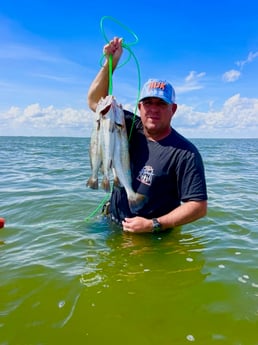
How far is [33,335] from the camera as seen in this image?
348 cm

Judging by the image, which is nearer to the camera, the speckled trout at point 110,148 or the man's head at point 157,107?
the speckled trout at point 110,148

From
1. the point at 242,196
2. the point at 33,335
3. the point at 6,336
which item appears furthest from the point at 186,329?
the point at 242,196

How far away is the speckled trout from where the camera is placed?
450 cm

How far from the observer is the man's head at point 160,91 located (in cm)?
474

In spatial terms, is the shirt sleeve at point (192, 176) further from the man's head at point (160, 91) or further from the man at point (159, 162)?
the man's head at point (160, 91)

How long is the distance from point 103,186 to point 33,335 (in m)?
2.01

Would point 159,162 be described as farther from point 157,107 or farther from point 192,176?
point 157,107

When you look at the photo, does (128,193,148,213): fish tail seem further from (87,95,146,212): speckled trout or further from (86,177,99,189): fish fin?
(86,177,99,189): fish fin

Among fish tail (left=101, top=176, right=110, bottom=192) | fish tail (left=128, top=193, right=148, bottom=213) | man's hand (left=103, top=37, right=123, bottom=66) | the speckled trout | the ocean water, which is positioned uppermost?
man's hand (left=103, top=37, right=123, bottom=66)

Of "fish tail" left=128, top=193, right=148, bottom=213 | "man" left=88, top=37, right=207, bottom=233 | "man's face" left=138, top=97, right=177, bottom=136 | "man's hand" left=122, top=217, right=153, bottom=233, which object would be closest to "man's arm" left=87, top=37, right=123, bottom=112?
"man" left=88, top=37, right=207, bottom=233

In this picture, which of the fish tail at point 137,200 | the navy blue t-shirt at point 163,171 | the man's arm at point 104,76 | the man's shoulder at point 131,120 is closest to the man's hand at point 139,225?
the fish tail at point 137,200

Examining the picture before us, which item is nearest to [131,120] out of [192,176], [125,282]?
[192,176]

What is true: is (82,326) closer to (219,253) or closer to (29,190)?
(219,253)

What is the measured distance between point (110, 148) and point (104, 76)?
3.59 feet
